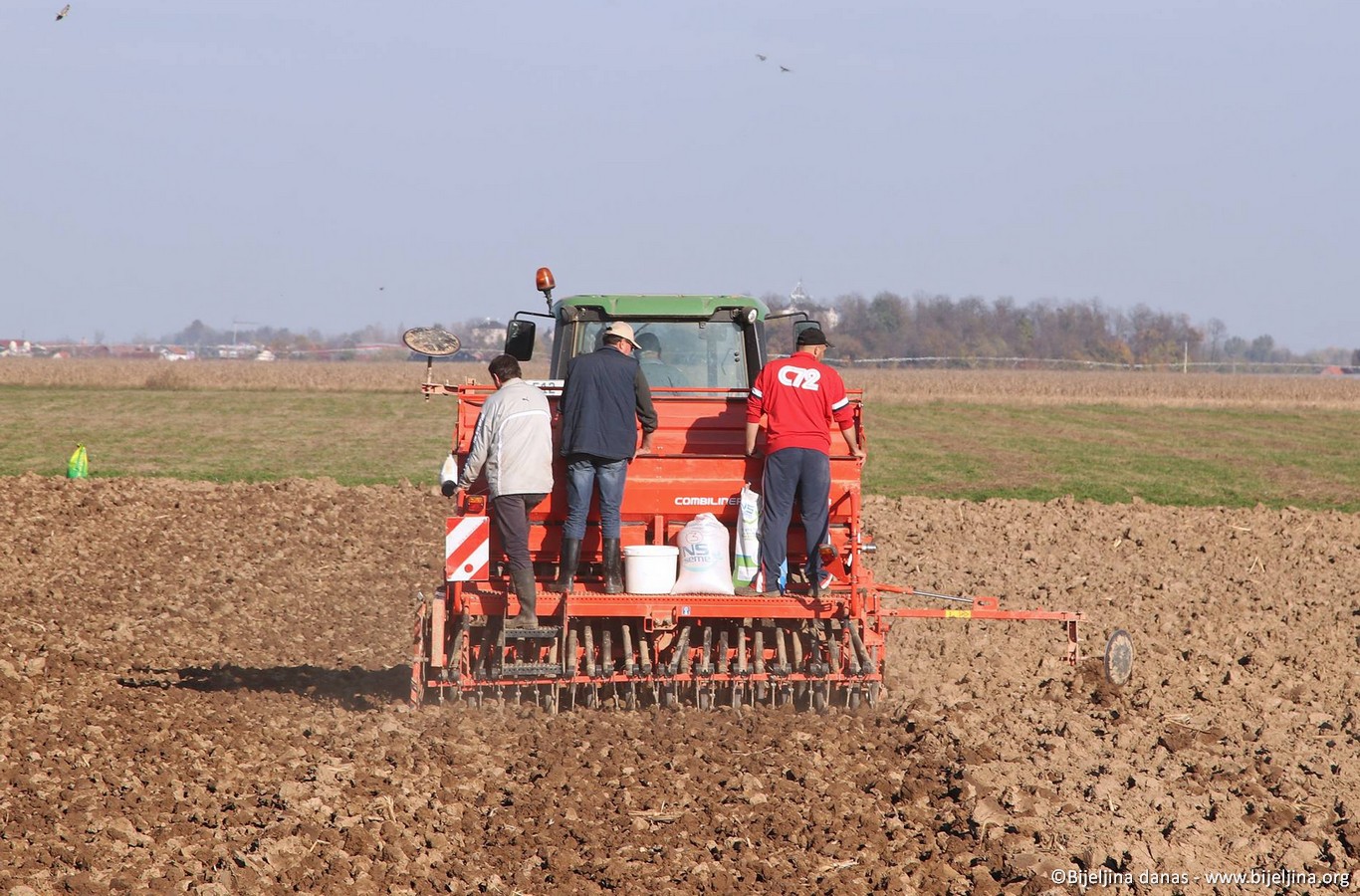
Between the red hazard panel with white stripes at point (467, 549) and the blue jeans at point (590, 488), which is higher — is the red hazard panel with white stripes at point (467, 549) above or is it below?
below

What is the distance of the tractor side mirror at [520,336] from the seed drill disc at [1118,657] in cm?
457

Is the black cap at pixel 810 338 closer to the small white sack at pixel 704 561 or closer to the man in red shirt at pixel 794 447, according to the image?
the man in red shirt at pixel 794 447

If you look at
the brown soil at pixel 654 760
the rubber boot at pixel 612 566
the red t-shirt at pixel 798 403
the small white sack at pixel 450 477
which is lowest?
the brown soil at pixel 654 760

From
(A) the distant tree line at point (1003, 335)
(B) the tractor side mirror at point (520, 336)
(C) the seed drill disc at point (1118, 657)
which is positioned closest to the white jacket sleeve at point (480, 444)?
(B) the tractor side mirror at point (520, 336)

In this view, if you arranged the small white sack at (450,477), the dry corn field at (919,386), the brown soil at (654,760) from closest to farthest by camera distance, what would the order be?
the brown soil at (654,760)
the small white sack at (450,477)
the dry corn field at (919,386)

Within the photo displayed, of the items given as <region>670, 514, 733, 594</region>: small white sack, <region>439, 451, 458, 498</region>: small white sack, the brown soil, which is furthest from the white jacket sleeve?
the brown soil

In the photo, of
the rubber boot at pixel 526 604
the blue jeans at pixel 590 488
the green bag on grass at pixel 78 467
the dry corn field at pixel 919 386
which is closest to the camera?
the rubber boot at pixel 526 604

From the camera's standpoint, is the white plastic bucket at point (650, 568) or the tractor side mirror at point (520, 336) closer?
the white plastic bucket at point (650, 568)

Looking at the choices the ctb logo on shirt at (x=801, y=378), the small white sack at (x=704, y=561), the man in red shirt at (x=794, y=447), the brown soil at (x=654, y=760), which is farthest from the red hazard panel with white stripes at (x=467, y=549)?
the ctb logo on shirt at (x=801, y=378)

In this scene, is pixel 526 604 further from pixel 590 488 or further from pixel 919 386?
pixel 919 386

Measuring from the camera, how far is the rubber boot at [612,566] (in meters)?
8.33

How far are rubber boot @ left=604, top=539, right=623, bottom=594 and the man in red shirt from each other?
0.88 metres

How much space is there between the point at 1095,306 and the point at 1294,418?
59011mm

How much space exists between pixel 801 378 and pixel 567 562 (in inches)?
69.2
